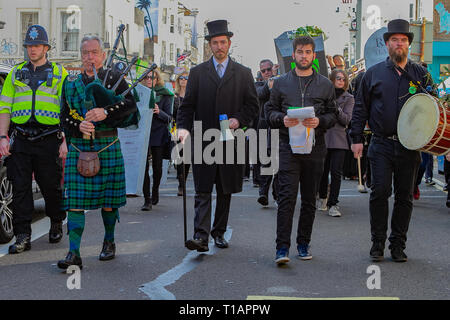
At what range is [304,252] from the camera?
6777 mm

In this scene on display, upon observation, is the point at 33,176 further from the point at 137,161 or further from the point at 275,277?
the point at 275,277

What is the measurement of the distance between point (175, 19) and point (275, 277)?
192 ft

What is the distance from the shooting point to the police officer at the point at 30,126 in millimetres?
7113

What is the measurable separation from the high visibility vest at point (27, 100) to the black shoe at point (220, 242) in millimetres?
2030

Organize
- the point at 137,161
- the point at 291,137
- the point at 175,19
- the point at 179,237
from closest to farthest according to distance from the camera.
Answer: the point at 291,137, the point at 179,237, the point at 137,161, the point at 175,19

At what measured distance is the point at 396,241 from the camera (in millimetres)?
6680

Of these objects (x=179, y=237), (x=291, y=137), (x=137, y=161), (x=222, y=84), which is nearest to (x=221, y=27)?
(x=222, y=84)

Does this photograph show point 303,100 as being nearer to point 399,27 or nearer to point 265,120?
point 399,27

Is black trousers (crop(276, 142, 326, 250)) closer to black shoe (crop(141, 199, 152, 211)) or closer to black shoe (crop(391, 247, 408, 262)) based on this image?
black shoe (crop(391, 247, 408, 262))

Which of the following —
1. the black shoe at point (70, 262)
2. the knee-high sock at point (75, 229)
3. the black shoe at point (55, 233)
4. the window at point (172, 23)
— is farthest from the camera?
the window at point (172, 23)

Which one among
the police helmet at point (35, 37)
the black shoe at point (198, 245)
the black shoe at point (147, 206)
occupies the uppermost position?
the police helmet at point (35, 37)

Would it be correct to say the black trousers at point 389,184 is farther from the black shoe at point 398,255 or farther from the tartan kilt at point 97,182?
the tartan kilt at point 97,182

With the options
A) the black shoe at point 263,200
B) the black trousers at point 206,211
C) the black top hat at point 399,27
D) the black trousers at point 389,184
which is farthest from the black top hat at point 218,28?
the black shoe at point 263,200

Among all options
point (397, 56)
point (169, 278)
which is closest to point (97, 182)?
point (169, 278)
